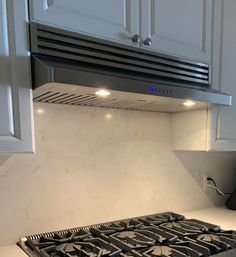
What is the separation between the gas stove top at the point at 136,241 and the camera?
1.03 m

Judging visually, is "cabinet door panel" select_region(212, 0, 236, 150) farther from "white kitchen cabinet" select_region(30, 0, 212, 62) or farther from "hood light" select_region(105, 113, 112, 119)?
"hood light" select_region(105, 113, 112, 119)

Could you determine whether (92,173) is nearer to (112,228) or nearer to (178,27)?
(112,228)

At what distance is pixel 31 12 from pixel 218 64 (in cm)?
96

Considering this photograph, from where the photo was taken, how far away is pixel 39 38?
Answer: 89 centimetres

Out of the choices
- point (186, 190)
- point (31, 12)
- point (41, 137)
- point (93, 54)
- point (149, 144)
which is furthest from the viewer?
point (186, 190)

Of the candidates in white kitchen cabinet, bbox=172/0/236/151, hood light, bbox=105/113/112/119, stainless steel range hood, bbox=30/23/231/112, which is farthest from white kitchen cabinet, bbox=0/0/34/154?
white kitchen cabinet, bbox=172/0/236/151

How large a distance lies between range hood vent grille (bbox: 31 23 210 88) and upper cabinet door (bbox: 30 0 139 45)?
3cm

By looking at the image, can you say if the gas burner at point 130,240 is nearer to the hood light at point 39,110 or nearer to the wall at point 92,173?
the wall at point 92,173

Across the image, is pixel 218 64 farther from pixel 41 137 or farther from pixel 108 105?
pixel 41 137

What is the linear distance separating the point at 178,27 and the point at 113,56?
0.38 m

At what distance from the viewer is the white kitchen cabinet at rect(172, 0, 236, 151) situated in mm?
1394

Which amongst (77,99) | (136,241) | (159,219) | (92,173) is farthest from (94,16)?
(159,219)

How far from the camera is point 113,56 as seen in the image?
1032 millimetres

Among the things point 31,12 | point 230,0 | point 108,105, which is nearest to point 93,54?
point 31,12
